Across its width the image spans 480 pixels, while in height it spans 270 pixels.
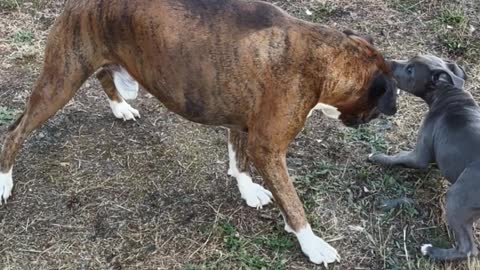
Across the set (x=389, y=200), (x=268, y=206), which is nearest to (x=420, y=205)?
(x=389, y=200)

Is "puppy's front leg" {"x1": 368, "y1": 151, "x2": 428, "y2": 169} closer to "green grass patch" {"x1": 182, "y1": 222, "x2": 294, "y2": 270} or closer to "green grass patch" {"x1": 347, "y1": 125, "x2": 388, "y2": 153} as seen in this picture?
"green grass patch" {"x1": 347, "y1": 125, "x2": 388, "y2": 153}

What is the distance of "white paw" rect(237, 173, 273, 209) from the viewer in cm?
439

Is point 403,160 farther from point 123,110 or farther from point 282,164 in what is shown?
point 123,110

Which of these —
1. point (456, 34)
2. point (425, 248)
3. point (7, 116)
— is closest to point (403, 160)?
point (425, 248)

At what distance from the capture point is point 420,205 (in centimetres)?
445

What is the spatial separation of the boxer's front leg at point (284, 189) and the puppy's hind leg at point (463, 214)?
0.65m

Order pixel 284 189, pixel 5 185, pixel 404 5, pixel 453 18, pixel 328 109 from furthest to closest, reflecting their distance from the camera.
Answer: pixel 404 5
pixel 453 18
pixel 5 185
pixel 328 109
pixel 284 189

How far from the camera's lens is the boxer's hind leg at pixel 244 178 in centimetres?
437

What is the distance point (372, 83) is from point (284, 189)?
76cm

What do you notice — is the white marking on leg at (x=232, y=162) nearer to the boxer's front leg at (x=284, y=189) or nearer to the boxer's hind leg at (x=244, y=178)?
the boxer's hind leg at (x=244, y=178)

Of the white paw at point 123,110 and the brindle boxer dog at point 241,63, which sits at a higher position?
the brindle boxer dog at point 241,63

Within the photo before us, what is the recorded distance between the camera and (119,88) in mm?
4293

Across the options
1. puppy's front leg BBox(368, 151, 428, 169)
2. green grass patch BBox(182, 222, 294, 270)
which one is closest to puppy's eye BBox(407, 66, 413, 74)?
puppy's front leg BBox(368, 151, 428, 169)

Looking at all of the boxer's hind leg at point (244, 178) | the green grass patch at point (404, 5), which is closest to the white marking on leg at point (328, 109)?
the boxer's hind leg at point (244, 178)
